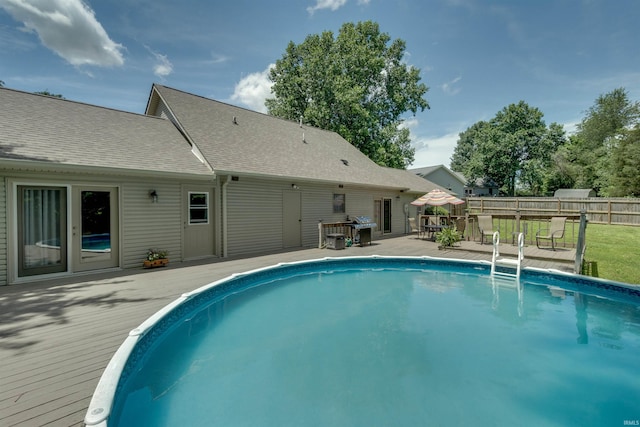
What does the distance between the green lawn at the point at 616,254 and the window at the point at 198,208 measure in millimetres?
11007

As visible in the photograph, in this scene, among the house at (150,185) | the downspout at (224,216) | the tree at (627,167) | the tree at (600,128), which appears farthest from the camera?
the tree at (600,128)

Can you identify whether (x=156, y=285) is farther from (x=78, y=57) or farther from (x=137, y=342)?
(x=78, y=57)

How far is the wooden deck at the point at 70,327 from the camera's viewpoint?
2.48m

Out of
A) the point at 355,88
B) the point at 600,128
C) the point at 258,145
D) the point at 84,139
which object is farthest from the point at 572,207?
the point at 600,128

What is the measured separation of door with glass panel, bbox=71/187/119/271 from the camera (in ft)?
22.6

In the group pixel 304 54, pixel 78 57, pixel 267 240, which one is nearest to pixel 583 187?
pixel 304 54

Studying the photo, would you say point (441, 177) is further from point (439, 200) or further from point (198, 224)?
point (198, 224)

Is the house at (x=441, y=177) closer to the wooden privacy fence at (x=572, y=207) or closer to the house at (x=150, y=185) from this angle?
the wooden privacy fence at (x=572, y=207)

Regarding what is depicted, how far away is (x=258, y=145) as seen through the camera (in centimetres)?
1145

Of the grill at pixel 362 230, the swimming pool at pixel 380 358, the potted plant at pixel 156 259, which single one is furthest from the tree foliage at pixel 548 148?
the potted plant at pixel 156 259

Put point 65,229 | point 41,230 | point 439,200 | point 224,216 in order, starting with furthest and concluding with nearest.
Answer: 1. point 439,200
2. point 224,216
3. point 65,229
4. point 41,230

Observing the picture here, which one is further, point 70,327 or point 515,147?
point 515,147

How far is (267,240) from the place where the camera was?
10641 mm

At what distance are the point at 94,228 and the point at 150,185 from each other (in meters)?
1.63
